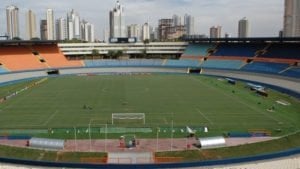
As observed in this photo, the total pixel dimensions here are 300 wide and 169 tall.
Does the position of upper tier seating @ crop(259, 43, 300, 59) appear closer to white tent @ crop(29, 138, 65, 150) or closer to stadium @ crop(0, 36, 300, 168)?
stadium @ crop(0, 36, 300, 168)

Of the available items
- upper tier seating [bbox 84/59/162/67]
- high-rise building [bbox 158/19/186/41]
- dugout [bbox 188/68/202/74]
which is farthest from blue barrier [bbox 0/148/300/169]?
high-rise building [bbox 158/19/186/41]

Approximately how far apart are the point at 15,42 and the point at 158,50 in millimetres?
41306

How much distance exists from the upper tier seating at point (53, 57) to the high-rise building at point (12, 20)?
78396mm

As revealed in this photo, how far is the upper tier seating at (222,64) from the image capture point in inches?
3085

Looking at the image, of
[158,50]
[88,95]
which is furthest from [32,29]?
[88,95]

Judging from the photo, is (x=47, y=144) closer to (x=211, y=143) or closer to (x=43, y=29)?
(x=211, y=143)

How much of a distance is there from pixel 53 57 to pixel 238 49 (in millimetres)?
47590

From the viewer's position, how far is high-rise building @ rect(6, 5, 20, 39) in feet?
525

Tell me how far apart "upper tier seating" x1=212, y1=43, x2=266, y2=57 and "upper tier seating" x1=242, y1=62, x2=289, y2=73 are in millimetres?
6681

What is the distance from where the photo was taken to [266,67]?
70.4m

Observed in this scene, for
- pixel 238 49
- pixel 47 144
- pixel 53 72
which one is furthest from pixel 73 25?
pixel 47 144

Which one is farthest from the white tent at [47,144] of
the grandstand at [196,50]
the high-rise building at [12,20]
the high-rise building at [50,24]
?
the high-rise building at [50,24]

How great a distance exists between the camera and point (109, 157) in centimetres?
2408

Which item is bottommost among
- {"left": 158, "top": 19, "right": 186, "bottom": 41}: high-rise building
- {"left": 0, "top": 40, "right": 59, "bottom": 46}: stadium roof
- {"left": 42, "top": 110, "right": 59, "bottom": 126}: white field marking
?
{"left": 42, "top": 110, "right": 59, "bottom": 126}: white field marking
